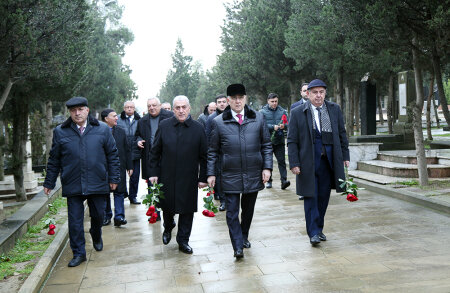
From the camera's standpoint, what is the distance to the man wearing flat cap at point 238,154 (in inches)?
231

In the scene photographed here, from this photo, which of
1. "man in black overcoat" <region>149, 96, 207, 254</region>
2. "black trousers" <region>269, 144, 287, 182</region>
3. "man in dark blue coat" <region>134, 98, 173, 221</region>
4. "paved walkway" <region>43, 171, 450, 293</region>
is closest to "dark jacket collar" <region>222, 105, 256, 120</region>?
"man in black overcoat" <region>149, 96, 207, 254</region>

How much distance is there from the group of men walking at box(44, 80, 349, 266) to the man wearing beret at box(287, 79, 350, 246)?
12 millimetres

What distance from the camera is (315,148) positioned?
20.9ft

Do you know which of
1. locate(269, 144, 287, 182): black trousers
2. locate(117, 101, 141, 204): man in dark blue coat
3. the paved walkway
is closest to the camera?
the paved walkway

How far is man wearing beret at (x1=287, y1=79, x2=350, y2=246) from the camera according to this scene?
20.6 ft

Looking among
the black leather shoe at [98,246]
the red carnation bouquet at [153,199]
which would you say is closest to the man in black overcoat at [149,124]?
the black leather shoe at [98,246]

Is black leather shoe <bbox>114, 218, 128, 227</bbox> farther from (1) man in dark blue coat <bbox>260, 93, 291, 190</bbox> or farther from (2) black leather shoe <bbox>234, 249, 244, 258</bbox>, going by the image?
(1) man in dark blue coat <bbox>260, 93, 291, 190</bbox>

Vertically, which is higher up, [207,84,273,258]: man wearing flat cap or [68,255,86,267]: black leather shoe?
[207,84,273,258]: man wearing flat cap

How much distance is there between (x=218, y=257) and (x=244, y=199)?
74 cm

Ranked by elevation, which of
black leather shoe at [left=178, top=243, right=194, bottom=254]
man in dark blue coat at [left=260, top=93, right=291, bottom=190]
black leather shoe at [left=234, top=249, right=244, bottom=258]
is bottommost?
black leather shoe at [left=178, top=243, right=194, bottom=254]

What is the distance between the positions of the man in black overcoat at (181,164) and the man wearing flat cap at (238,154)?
428 mm

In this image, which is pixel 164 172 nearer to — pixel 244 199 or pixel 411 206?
pixel 244 199

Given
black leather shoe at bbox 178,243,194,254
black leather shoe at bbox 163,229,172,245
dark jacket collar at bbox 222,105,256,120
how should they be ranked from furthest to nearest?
black leather shoe at bbox 163,229,172,245 → black leather shoe at bbox 178,243,194,254 → dark jacket collar at bbox 222,105,256,120

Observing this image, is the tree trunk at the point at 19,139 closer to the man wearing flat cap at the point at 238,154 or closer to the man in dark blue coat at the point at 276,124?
the man in dark blue coat at the point at 276,124
